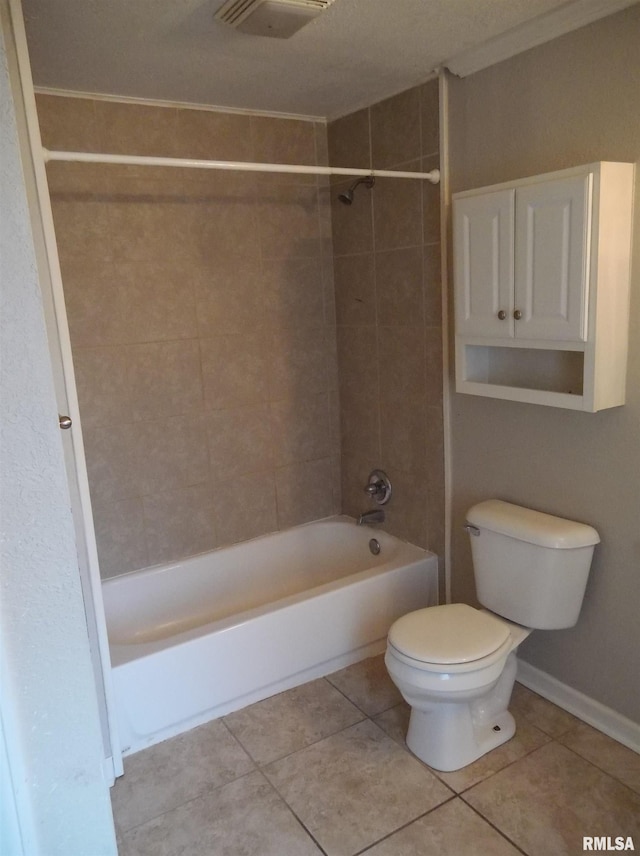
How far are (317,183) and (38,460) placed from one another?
8.03ft

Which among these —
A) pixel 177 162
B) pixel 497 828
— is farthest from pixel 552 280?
pixel 497 828

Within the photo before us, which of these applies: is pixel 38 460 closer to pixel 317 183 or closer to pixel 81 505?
pixel 81 505

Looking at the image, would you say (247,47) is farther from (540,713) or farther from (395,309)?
(540,713)

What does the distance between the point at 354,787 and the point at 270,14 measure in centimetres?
219

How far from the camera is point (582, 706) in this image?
7.36 ft

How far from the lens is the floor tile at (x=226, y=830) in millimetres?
1798

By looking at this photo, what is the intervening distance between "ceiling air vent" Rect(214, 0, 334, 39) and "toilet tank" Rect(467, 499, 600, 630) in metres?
1.59

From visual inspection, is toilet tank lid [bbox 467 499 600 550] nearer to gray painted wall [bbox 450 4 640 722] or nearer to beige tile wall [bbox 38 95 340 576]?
gray painted wall [bbox 450 4 640 722]

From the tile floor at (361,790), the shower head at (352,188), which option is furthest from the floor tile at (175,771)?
the shower head at (352,188)

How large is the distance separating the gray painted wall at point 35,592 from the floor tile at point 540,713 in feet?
5.61

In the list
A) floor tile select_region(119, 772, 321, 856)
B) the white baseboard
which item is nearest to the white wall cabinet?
the white baseboard

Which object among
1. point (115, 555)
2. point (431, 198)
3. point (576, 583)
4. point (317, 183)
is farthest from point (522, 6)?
point (115, 555)

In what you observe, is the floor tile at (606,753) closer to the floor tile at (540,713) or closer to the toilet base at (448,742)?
the floor tile at (540,713)

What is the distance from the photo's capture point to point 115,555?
8.88ft
